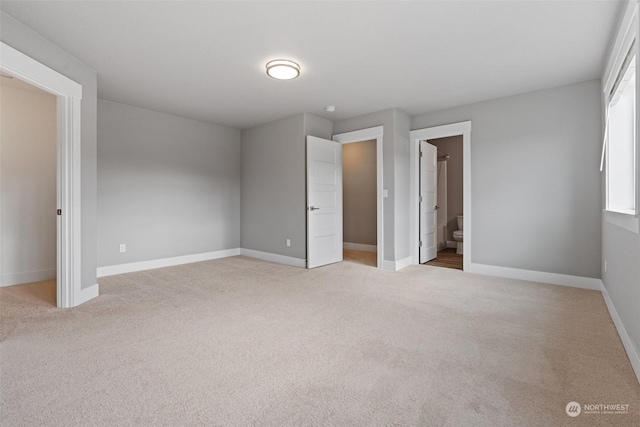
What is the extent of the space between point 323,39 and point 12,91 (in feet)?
13.4

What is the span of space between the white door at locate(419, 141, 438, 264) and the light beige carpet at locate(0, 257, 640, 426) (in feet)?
5.82

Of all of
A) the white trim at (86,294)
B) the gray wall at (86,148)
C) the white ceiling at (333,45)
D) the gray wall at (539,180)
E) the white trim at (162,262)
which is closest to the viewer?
the white ceiling at (333,45)

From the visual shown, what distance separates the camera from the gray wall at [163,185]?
4.47 metres

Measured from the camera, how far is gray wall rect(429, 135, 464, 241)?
7.11m

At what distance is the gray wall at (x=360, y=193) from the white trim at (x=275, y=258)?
2342mm

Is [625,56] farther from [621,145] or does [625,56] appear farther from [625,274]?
[625,274]

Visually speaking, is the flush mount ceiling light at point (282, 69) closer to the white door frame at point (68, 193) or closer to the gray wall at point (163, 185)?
the white door frame at point (68, 193)

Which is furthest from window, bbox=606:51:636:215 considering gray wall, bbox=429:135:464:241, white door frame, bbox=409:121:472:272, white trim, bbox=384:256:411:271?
gray wall, bbox=429:135:464:241

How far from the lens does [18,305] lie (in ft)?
10.1

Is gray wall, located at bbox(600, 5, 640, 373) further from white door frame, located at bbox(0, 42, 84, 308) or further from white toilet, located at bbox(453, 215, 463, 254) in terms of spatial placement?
white door frame, located at bbox(0, 42, 84, 308)

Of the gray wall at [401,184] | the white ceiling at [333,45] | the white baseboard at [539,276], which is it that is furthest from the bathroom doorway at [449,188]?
the white ceiling at [333,45]

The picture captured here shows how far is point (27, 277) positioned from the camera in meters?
4.00

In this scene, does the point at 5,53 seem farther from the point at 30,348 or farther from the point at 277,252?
the point at 277,252

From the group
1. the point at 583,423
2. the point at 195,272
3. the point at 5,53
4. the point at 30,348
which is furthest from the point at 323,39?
the point at 195,272
